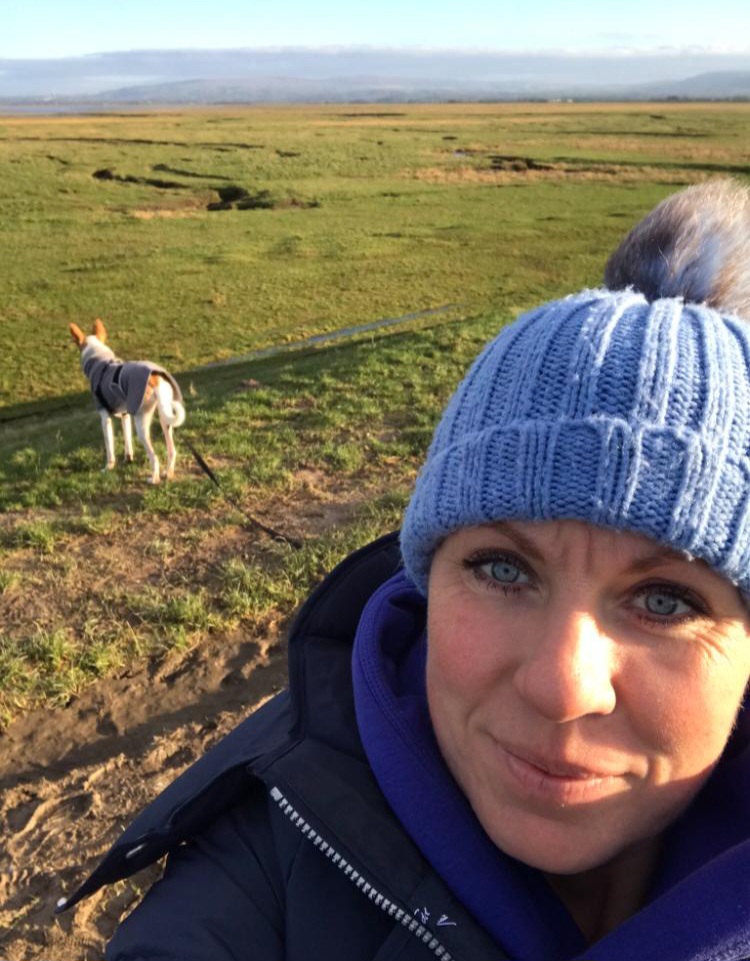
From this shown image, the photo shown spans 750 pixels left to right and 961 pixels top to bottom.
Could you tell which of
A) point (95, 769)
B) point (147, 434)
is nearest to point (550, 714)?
point (95, 769)

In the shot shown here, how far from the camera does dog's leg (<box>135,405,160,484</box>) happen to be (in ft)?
22.5

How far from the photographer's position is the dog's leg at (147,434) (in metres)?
6.86

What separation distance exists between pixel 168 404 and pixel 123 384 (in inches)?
22.2

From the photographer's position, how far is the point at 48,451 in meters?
7.95

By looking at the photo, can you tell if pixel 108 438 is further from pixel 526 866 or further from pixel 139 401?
pixel 526 866

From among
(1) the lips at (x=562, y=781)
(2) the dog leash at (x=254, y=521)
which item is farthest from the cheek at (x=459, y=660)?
(2) the dog leash at (x=254, y=521)

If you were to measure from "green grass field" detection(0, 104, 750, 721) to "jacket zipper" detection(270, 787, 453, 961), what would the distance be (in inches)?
117

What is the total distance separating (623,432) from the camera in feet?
4.13

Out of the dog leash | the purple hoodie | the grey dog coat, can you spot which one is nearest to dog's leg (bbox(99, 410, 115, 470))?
the grey dog coat

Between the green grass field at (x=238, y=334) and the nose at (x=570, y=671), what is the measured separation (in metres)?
3.43

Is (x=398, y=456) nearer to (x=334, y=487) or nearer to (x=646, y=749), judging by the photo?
(x=334, y=487)

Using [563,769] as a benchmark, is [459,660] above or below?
above

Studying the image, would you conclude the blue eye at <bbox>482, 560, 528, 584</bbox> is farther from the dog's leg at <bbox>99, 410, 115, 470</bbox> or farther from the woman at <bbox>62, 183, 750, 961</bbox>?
the dog's leg at <bbox>99, 410, 115, 470</bbox>

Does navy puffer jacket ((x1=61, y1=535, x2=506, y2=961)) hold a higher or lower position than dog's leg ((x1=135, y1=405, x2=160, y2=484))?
higher
